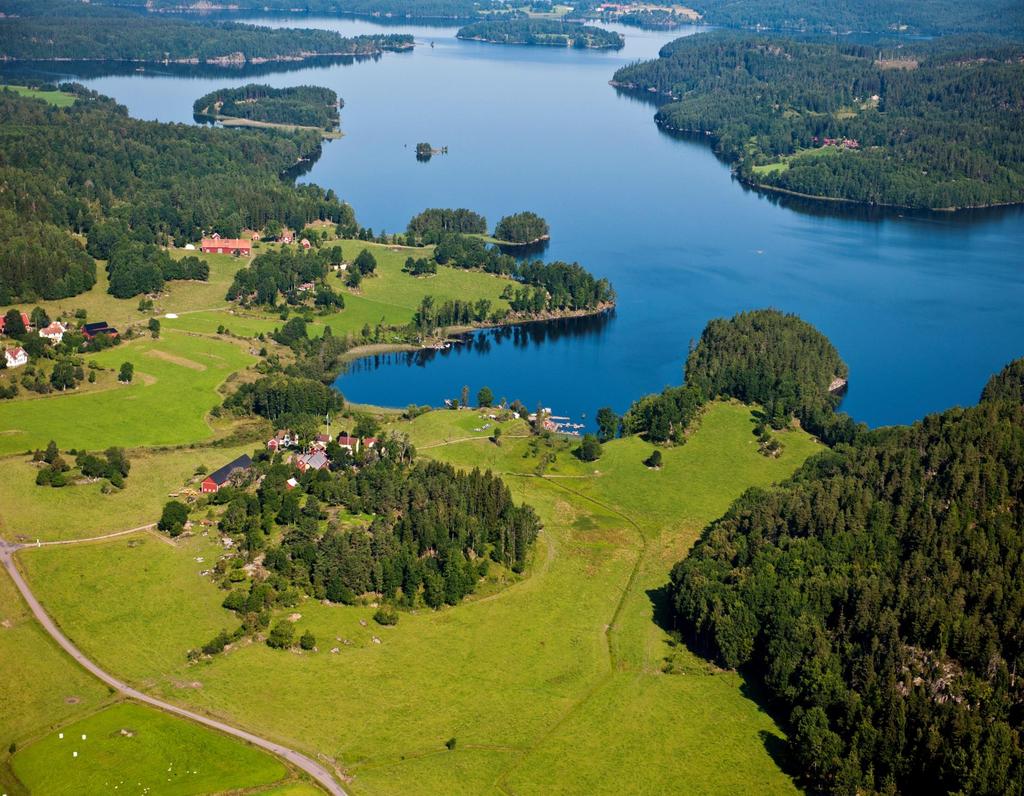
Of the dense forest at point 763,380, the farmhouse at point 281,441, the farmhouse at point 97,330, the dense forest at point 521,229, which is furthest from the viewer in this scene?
the dense forest at point 521,229

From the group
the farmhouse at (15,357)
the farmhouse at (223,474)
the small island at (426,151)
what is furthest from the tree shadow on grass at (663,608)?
the small island at (426,151)

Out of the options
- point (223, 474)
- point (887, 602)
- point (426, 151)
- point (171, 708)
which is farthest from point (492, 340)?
point (426, 151)

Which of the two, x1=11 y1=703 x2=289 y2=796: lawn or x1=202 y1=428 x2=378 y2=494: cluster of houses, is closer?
x1=11 y1=703 x2=289 y2=796: lawn

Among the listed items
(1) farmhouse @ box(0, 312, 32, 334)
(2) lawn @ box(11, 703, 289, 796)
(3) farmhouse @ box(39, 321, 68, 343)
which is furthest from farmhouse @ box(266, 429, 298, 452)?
(2) lawn @ box(11, 703, 289, 796)

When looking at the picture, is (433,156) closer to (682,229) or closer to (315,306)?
(682,229)

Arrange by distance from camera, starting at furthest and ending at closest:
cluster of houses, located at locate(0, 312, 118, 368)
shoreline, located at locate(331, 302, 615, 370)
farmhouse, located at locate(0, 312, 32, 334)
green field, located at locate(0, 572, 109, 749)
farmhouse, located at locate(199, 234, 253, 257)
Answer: farmhouse, located at locate(199, 234, 253, 257), shoreline, located at locate(331, 302, 615, 370), farmhouse, located at locate(0, 312, 32, 334), cluster of houses, located at locate(0, 312, 118, 368), green field, located at locate(0, 572, 109, 749)

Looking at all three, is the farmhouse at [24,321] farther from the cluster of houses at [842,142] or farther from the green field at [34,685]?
the cluster of houses at [842,142]

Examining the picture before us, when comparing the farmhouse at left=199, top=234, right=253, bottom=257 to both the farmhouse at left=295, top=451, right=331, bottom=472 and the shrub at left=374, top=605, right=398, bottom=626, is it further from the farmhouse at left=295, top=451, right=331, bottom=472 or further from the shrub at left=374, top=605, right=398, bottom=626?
the shrub at left=374, top=605, right=398, bottom=626
